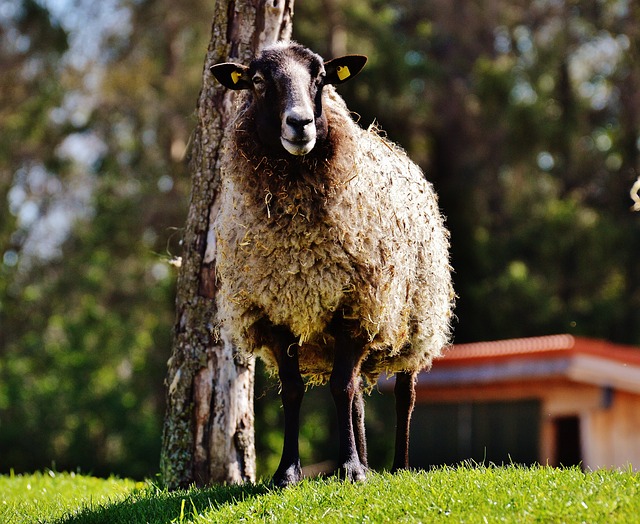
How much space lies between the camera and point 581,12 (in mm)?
22078

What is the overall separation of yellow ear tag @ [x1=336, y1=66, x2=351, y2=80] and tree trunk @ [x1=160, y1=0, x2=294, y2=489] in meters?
1.42

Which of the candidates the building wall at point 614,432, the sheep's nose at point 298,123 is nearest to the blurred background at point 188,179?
the building wall at point 614,432

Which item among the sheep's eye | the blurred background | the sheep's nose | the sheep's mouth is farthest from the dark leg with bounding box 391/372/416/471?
the blurred background

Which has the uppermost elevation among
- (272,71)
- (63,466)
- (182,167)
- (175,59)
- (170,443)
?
(175,59)

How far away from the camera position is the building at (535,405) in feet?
40.5

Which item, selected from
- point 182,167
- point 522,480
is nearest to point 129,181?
point 182,167

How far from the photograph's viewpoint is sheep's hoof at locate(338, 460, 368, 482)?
5329 mm

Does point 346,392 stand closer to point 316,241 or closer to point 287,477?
point 287,477

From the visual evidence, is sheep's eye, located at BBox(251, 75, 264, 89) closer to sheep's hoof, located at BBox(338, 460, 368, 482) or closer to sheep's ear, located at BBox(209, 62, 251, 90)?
sheep's ear, located at BBox(209, 62, 251, 90)

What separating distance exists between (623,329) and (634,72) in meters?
6.27

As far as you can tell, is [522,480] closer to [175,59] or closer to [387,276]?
[387,276]

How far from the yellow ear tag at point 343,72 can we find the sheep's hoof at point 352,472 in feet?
8.21

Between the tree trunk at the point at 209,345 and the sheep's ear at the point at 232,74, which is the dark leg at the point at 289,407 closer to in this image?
the tree trunk at the point at 209,345

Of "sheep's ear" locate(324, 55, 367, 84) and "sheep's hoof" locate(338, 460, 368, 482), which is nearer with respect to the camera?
"sheep's hoof" locate(338, 460, 368, 482)
